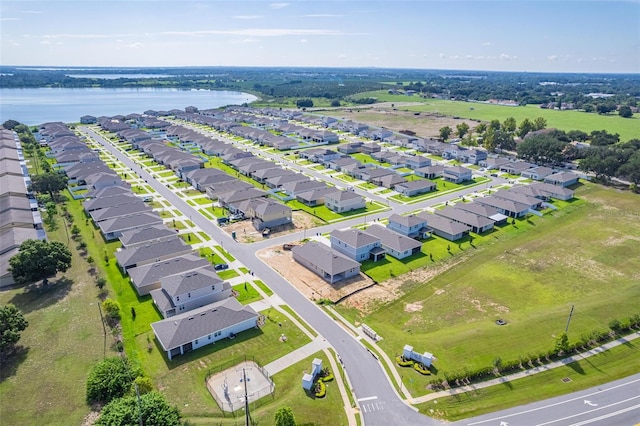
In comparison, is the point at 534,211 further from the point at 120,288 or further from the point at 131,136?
the point at 131,136

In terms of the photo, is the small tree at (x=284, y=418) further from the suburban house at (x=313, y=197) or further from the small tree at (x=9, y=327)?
the suburban house at (x=313, y=197)

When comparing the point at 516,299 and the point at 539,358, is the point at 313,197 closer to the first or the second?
the point at 516,299

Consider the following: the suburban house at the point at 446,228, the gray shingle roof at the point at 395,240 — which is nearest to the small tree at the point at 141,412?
the gray shingle roof at the point at 395,240

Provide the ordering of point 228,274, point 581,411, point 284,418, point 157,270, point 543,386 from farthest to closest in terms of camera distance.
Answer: point 228,274 → point 157,270 → point 543,386 → point 581,411 → point 284,418

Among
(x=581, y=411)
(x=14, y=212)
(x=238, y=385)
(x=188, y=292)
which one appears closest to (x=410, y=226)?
(x=581, y=411)

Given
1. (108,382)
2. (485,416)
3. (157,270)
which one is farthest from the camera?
(157,270)

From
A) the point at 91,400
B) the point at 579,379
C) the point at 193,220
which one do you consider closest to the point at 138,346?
the point at 91,400

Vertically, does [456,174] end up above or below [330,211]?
above
